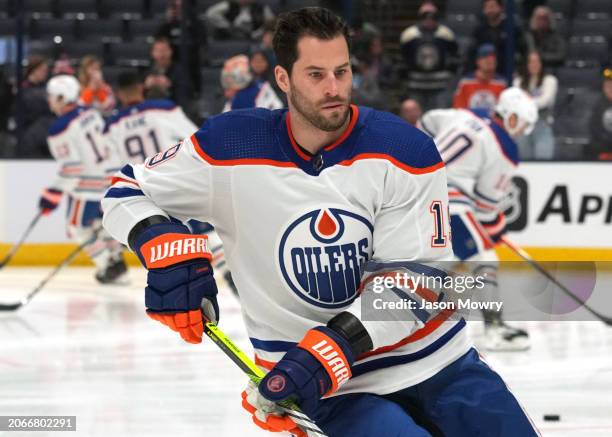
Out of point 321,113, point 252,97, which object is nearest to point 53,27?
point 252,97

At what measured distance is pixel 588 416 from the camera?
404 centimetres

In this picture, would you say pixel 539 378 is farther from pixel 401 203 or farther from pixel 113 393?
pixel 401 203

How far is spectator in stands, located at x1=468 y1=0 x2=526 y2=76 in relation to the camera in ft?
27.1

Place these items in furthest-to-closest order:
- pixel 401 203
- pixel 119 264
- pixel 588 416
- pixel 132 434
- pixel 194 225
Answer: pixel 119 264 < pixel 194 225 < pixel 588 416 < pixel 132 434 < pixel 401 203

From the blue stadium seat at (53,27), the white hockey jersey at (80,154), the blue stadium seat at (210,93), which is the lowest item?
the white hockey jersey at (80,154)

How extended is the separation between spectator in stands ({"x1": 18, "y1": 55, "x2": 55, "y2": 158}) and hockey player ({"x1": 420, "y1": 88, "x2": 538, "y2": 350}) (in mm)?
3666

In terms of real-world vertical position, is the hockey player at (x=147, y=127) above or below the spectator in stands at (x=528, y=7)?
below

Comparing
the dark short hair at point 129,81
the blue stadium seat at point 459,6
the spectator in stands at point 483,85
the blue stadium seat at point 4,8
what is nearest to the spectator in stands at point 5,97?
the blue stadium seat at point 4,8

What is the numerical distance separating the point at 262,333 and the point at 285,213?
26 centimetres

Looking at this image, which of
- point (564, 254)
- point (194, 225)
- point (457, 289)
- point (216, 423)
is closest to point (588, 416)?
point (216, 423)

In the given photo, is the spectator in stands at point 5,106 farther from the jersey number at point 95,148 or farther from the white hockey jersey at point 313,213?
the white hockey jersey at point 313,213

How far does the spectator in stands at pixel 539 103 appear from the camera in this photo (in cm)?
786

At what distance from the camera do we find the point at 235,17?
29.0 feet

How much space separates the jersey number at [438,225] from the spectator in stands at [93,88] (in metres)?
6.51
